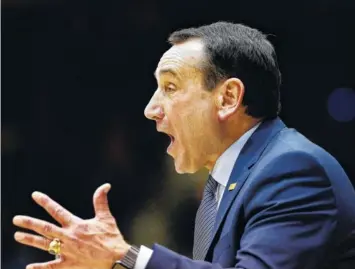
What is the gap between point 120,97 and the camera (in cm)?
288

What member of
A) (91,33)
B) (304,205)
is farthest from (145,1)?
(304,205)

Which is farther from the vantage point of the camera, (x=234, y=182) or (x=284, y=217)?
(x=234, y=182)

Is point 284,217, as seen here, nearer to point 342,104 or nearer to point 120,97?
point 342,104

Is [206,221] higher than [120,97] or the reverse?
the reverse

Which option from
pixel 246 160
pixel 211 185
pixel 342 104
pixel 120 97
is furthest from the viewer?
pixel 120 97

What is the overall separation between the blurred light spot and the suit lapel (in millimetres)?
1240

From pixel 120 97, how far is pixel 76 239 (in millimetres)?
1763

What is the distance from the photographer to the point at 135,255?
3.83 feet

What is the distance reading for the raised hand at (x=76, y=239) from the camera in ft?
3.74

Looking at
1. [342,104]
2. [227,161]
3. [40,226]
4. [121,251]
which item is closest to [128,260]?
[121,251]

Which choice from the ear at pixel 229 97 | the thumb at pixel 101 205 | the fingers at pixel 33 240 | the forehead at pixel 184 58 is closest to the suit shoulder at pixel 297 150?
the ear at pixel 229 97

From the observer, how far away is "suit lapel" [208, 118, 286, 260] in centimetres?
135

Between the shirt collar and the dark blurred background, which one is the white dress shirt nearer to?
the shirt collar

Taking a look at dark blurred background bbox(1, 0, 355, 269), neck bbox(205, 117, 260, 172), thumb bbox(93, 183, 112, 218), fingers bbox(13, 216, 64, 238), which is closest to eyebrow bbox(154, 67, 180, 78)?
neck bbox(205, 117, 260, 172)
